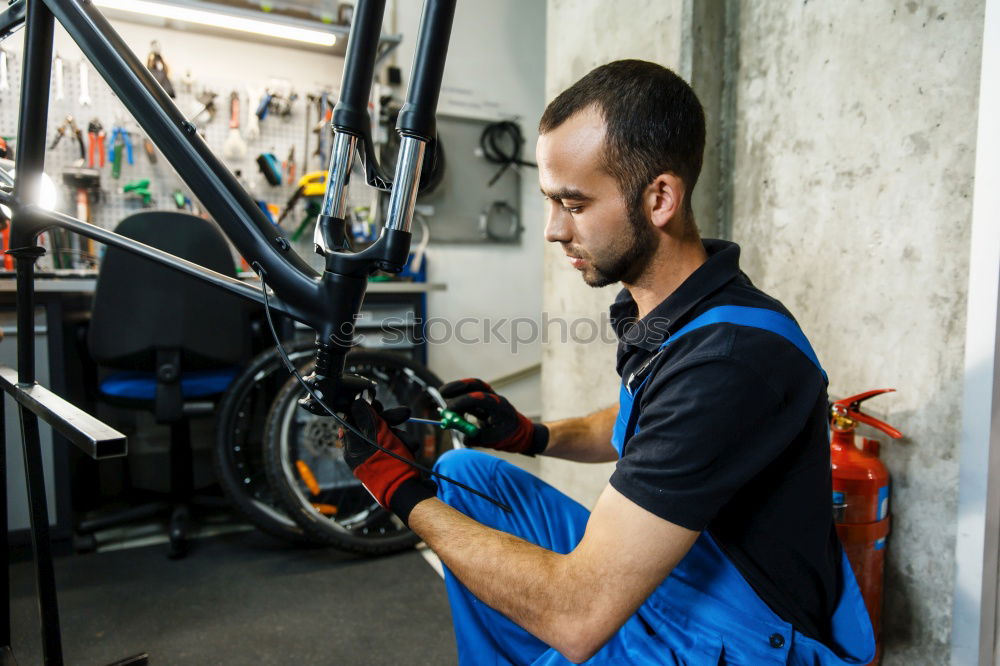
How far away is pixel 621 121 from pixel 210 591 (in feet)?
5.26

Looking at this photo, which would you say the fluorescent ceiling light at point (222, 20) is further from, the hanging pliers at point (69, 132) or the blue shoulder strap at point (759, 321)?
the blue shoulder strap at point (759, 321)

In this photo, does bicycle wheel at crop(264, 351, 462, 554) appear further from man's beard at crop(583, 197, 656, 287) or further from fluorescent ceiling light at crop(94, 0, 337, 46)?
fluorescent ceiling light at crop(94, 0, 337, 46)

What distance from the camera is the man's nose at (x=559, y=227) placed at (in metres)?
0.95

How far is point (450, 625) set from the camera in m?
1.55

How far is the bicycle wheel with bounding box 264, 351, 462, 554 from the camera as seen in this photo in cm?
190

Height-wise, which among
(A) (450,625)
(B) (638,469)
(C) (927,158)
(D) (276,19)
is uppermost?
(D) (276,19)

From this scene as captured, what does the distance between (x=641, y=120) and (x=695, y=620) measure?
691 mm

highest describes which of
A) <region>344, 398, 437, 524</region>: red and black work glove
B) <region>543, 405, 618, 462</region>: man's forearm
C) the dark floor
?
<region>344, 398, 437, 524</region>: red and black work glove

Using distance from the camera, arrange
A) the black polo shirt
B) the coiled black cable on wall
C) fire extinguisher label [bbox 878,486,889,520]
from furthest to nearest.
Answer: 1. the coiled black cable on wall
2. fire extinguisher label [bbox 878,486,889,520]
3. the black polo shirt

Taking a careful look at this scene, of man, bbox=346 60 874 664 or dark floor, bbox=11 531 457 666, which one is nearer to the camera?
man, bbox=346 60 874 664

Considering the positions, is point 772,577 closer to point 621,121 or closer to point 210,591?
point 621,121

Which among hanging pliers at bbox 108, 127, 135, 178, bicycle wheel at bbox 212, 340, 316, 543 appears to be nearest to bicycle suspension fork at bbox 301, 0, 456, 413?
bicycle wheel at bbox 212, 340, 316, 543

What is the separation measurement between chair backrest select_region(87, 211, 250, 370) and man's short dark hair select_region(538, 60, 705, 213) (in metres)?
1.41

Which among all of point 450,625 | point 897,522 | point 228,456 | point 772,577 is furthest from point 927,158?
point 228,456
